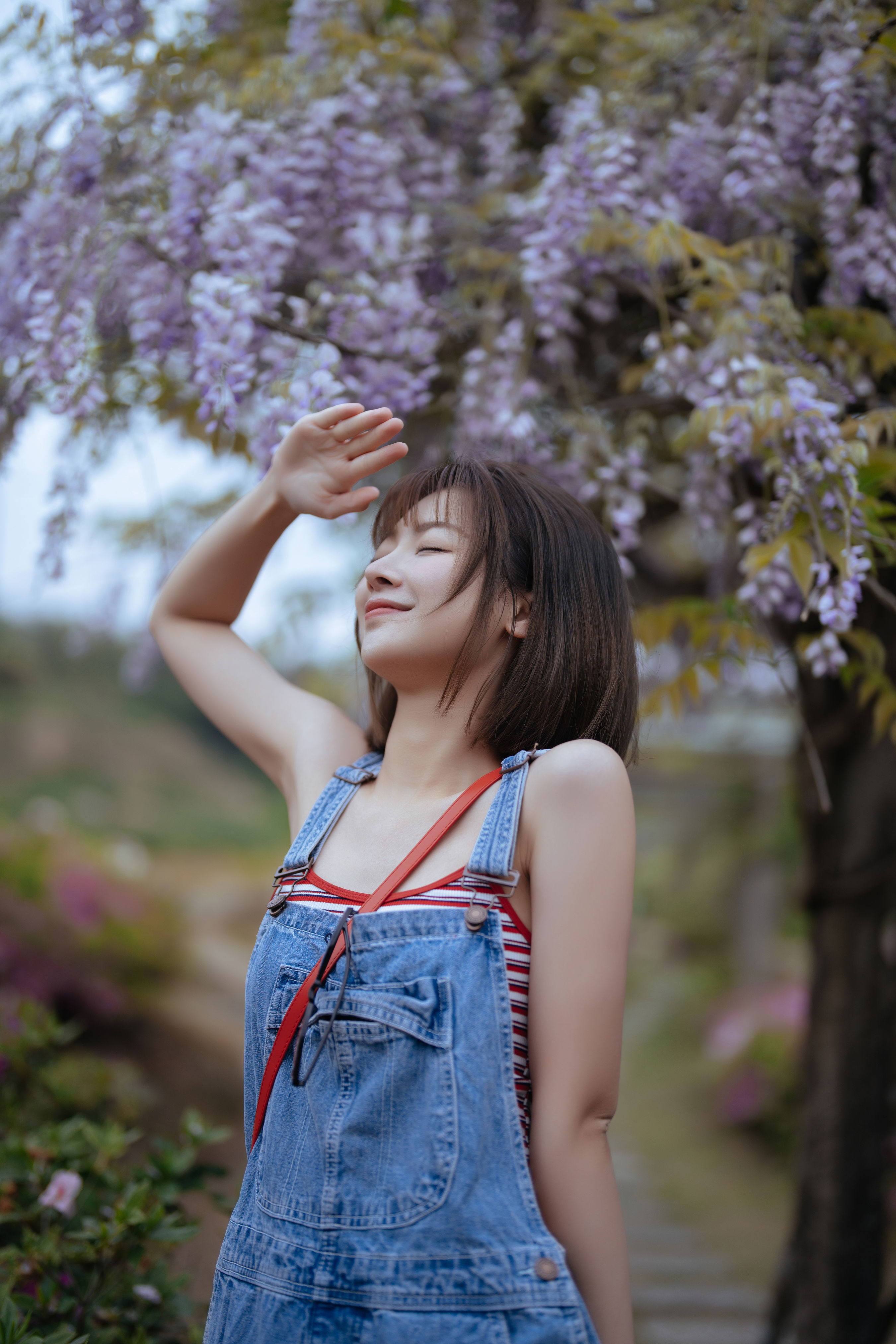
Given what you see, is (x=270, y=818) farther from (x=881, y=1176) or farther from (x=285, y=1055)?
(x=285, y=1055)

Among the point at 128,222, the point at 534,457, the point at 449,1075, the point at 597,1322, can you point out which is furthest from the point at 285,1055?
the point at 128,222

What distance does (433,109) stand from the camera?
257cm

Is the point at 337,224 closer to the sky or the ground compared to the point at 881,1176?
closer to the sky

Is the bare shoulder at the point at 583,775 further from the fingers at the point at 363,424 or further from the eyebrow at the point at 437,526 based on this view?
the fingers at the point at 363,424

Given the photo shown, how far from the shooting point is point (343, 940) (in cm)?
129

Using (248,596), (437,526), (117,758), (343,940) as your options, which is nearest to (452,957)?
(343,940)

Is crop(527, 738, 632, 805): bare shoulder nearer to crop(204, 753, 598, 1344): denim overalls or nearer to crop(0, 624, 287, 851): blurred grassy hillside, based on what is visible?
crop(204, 753, 598, 1344): denim overalls

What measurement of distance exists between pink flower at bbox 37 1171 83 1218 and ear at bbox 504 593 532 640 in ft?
4.71

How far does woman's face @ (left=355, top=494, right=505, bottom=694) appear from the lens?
1.42 meters

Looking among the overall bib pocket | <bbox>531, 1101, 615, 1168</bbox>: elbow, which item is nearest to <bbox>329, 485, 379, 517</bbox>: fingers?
the overall bib pocket

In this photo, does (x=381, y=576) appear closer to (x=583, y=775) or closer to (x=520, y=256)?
(x=583, y=775)

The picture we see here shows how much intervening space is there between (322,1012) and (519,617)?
64cm

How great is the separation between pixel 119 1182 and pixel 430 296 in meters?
2.15

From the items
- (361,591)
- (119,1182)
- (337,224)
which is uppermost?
(337,224)
